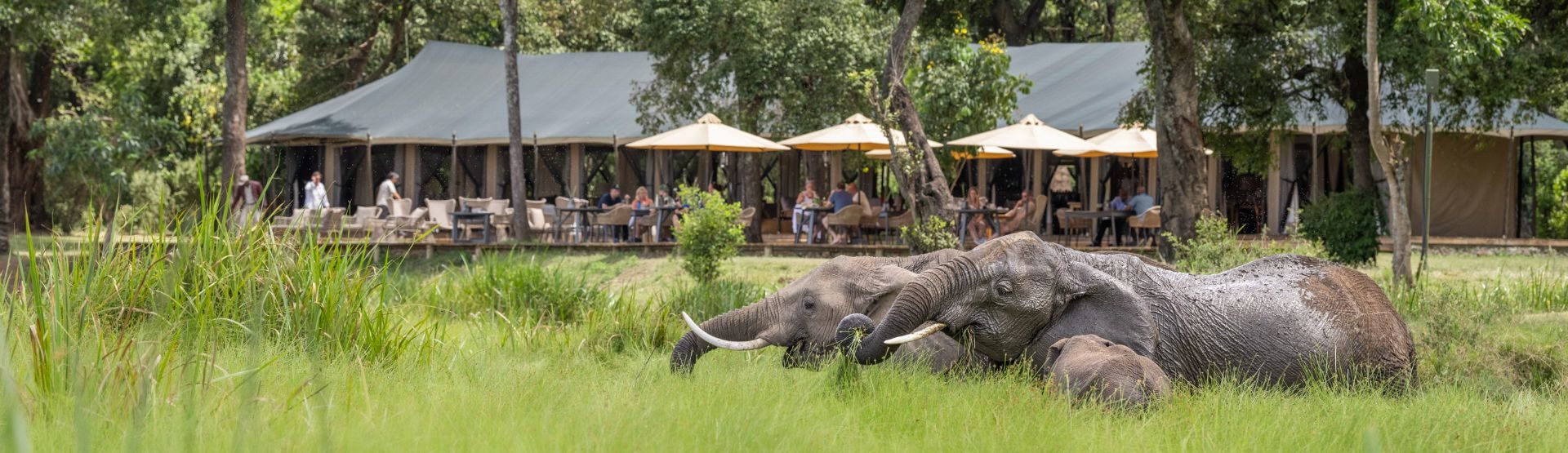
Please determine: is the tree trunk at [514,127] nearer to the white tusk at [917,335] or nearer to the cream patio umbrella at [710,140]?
the cream patio umbrella at [710,140]

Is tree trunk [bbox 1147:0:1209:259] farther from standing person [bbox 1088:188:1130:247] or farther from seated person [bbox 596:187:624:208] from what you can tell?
seated person [bbox 596:187:624:208]

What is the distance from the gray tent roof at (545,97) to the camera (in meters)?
24.7

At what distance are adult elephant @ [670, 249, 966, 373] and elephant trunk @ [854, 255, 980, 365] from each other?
61 cm

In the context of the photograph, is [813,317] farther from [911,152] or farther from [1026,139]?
[1026,139]

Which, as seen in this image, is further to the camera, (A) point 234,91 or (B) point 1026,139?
(A) point 234,91

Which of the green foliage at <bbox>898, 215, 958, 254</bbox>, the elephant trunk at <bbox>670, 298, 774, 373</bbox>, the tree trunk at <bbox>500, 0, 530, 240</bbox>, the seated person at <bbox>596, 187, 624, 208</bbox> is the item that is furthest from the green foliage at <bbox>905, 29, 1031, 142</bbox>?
the elephant trunk at <bbox>670, 298, 774, 373</bbox>

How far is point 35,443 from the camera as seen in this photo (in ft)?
11.6

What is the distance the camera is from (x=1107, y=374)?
4.80 meters

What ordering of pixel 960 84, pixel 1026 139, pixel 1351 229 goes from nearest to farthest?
pixel 1351 229 → pixel 960 84 → pixel 1026 139

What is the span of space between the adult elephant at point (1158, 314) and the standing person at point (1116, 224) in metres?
13.4

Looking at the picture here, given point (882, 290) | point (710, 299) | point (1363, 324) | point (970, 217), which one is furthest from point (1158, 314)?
point (970, 217)

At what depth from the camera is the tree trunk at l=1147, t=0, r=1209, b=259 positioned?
42.0 feet

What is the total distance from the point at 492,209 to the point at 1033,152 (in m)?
8.25

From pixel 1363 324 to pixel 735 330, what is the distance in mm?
2307
